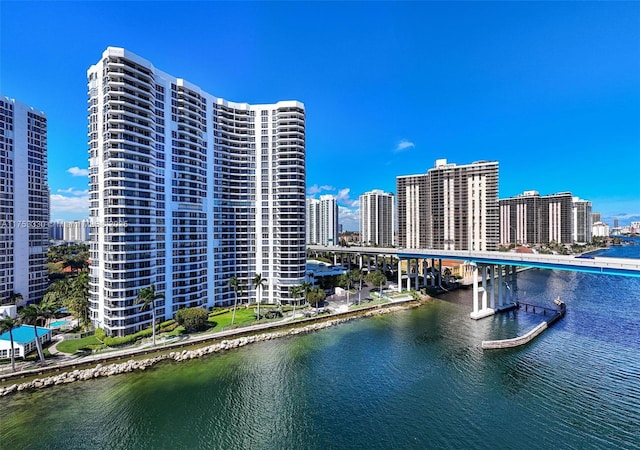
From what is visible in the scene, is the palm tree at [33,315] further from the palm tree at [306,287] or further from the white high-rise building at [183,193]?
the palm tree at [306,287]

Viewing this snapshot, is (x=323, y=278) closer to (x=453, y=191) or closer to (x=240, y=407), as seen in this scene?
(x=240, y=407)

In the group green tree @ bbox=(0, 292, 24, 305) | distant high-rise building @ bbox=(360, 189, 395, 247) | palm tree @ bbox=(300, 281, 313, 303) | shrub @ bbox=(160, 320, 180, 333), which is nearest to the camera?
shrub @ bbox=(160, 320, 180, 333)

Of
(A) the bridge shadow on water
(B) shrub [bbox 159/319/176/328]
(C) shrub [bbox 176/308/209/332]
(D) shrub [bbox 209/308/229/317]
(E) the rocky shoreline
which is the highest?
Result: (C) shrub [bbox 176/308/209/332]

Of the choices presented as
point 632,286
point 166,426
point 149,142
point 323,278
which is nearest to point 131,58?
point 149,142

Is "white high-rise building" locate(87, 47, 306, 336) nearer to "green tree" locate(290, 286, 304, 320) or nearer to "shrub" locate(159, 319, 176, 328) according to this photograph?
"shrub" locate(159, 319, 176, 328)

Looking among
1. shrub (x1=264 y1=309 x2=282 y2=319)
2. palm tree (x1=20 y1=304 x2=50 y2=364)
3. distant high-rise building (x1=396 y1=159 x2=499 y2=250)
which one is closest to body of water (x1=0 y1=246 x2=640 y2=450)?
palm tree (x1=20 y1=304 x2=50 y2=364)

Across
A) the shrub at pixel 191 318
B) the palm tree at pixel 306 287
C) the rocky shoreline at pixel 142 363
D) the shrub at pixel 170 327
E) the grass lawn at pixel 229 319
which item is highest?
the palm tree at pixel 306 287

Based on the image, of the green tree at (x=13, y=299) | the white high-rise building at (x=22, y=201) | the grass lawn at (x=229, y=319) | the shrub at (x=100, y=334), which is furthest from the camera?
the white high-rise building at (x=22, y=201)

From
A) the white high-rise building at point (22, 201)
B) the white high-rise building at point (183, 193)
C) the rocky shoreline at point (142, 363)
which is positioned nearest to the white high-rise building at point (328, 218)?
the white high-rise building at point (183, 193)
